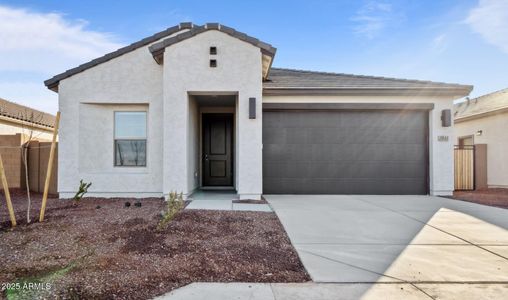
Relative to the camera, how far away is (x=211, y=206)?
6.62 m

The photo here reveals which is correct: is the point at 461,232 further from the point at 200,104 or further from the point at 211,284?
the point at 200,104

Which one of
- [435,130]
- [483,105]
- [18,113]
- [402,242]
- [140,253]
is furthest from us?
[18,113]

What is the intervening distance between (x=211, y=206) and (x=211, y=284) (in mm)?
3767

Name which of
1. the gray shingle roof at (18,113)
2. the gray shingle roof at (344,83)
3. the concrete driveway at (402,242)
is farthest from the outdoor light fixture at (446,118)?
the gray shingle roof at (18,113)

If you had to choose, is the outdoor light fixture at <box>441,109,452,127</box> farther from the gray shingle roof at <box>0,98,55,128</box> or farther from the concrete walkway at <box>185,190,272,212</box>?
the gray shingle roof at <box>0,98,55,128</box>

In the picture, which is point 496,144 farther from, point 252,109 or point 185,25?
point 185,25

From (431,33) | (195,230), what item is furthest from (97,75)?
(431,33)

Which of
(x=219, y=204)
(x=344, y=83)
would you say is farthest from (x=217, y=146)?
(x=344, y=83)

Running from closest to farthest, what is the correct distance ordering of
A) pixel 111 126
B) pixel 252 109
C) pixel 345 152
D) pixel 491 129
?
pixel 252 109
pixel 111 126
pixel 345 152
pixel 491 129

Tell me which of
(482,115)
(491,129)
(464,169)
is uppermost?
(482,115)

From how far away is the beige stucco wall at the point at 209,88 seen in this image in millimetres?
7273

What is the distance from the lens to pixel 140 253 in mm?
3615

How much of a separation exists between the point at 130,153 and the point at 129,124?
84 cm

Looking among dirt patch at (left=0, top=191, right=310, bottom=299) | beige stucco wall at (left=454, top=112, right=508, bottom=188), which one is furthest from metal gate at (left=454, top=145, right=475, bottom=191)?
dirt patch at (left=0, top=191, right=310, bottom=299)
